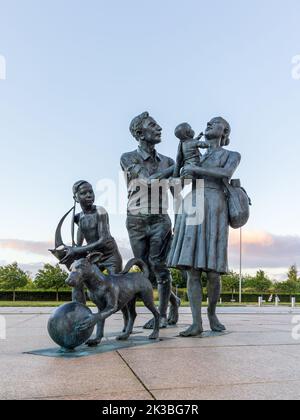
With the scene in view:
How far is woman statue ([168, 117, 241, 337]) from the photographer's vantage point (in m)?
5.38

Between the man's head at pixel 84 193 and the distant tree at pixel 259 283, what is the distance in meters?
55.1

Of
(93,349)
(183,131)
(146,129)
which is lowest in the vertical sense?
(93,349)

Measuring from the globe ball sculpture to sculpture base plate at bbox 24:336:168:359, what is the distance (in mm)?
87

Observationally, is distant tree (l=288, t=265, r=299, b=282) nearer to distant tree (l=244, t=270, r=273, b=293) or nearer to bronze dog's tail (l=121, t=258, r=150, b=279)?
distant tree (l=244, t=270, r=273, b=293)

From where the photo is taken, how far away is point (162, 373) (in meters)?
3.12

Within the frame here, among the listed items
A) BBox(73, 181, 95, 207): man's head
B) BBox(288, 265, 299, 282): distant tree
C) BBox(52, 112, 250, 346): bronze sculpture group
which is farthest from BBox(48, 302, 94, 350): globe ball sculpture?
BBox(288, 265, 299, 282): distant tree

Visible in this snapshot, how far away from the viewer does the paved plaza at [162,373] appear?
256 cm

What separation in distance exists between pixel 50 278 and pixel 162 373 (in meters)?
39.9

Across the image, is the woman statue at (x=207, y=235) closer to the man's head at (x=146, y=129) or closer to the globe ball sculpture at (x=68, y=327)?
the man's head at (x=146, y=129)

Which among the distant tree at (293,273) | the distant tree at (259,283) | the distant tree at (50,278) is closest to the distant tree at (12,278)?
the distant tree at (50,278)

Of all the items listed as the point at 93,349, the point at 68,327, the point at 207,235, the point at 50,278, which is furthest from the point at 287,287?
the point at 68,327

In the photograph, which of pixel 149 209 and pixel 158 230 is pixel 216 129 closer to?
pixel 149 209

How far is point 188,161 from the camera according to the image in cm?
561

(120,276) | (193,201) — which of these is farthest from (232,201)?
(120,276)
